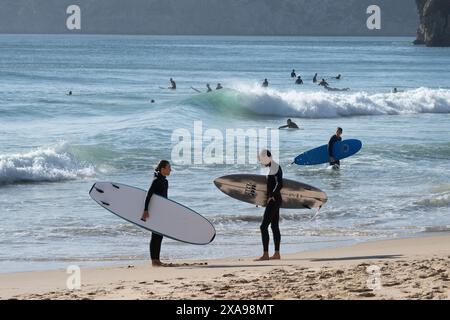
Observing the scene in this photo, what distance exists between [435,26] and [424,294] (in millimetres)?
134484

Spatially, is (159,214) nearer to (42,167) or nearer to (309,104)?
(42,167)

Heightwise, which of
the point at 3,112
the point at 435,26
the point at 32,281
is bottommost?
the point at 32,281

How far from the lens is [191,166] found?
23766 millimetres

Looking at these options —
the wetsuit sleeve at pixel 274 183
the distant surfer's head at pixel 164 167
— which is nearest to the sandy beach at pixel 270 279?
the wetsuit sleeve at pixel 274 183

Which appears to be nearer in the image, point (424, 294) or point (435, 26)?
point (424, 294)

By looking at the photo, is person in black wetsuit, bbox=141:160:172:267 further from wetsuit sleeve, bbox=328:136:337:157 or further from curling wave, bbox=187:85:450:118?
curling wave, bbox=187:85:450:118

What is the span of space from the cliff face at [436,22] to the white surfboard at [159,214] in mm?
126005

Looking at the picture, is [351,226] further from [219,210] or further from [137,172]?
A: [137,172]

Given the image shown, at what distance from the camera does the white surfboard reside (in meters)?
13.1

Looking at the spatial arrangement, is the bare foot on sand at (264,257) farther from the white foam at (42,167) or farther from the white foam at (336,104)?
the white foam at (336,104)

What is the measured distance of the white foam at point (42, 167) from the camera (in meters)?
22.3

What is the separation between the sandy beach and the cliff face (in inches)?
4990

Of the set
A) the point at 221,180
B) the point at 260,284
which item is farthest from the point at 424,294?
the point at 221,180
